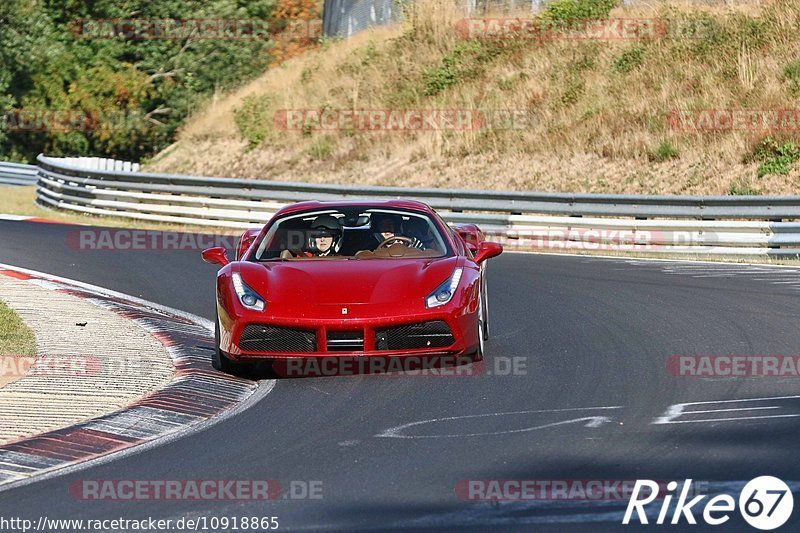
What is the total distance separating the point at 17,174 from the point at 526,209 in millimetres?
22438

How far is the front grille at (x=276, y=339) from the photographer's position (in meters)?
9.38

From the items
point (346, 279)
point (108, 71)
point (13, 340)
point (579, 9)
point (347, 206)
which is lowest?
point (13, 340)

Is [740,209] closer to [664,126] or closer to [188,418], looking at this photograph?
[664,126]

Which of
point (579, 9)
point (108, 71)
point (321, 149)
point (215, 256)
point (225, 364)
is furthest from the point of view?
point (108, 71)

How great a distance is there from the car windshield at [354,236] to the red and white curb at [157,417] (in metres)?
1.08

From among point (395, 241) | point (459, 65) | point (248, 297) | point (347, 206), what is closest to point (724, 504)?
point (248, 297)

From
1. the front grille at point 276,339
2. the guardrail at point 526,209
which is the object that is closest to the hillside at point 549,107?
the guardrail at point 526,209

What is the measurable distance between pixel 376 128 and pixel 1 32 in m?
16.4

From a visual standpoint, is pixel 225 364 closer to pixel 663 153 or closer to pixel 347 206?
pixel 347 206

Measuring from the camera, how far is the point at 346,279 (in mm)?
9781

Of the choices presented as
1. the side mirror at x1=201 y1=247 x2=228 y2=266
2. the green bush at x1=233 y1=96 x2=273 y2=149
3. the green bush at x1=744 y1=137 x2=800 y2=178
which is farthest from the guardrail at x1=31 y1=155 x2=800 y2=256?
the side mirror at x1=201 y1=247 x2=228 y2=266

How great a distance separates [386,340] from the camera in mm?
9406

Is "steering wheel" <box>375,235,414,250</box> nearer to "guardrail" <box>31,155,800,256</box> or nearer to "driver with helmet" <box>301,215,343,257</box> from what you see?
"driver with helmet" <box>301,215,343,257</box>

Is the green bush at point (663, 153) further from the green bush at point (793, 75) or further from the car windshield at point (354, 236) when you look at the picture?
the car windshield at point (354, 236)
